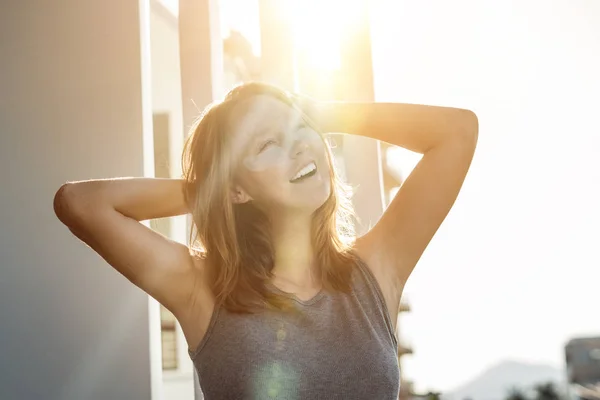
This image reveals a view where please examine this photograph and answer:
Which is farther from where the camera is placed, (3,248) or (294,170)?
(3,248)

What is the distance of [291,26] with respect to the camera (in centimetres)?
255

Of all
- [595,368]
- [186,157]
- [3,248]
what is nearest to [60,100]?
[3,248]

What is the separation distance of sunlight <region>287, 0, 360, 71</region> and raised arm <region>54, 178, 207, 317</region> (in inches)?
47.1

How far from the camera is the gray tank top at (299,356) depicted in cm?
143

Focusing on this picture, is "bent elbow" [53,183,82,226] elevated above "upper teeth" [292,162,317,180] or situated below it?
below

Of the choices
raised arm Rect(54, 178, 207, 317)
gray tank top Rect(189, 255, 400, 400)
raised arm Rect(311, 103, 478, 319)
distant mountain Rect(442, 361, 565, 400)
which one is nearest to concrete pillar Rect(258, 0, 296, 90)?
raised arm Rect(311, 103, 478, 319)

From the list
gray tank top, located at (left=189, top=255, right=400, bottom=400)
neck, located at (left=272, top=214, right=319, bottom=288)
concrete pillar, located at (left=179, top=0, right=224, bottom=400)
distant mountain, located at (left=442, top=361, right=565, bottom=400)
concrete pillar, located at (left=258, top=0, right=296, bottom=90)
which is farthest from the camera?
distant mountain, located at (left=442, top=361, right=565, bottom=400)

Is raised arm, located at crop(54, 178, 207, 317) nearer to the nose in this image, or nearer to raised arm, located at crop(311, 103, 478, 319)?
the nose

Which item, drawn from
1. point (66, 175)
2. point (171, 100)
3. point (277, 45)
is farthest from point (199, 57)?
point (171, 100)

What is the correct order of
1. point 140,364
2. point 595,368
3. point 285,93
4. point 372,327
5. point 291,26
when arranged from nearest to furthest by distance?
point 372,327 → point 285,93 → point 140,364 → point 291,26 → point 595,368

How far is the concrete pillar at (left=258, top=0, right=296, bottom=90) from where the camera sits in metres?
2.52

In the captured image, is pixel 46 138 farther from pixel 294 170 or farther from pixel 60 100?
pixel 294 170

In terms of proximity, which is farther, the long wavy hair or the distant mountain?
the distant mountain

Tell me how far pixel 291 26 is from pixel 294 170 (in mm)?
1126
